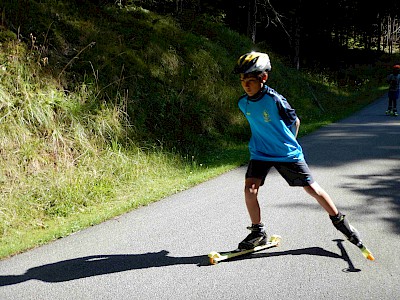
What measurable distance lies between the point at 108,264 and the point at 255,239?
1.42 meters

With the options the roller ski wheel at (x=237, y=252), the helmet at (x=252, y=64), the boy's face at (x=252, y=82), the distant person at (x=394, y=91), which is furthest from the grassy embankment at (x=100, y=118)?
the distant person at (x=394, y=91)

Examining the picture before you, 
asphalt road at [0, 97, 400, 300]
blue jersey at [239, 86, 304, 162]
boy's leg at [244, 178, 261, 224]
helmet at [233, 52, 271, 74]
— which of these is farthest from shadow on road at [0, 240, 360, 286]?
helmet at [233, 52, 271, 74]

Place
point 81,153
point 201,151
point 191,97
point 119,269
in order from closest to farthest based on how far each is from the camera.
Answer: point 119,269
point 81,153
point 201,151
point 191,97

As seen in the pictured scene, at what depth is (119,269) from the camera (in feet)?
14.7

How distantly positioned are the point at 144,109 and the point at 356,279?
7111 millimetres

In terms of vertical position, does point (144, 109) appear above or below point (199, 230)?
above

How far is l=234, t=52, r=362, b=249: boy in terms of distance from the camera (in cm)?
443

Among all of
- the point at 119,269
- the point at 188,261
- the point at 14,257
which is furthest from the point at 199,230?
the point at 14,257

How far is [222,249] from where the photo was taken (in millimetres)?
4910

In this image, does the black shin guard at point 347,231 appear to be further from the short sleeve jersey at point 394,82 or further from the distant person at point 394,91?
the short sleeve jersey at point 394,82

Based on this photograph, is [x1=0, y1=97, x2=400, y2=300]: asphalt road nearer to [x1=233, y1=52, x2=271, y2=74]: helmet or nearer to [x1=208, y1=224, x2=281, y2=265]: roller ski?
[x1=208, y1=224, x2=281, y2=265]: roller ski

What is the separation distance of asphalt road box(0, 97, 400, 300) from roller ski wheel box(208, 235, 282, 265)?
2.5 inches

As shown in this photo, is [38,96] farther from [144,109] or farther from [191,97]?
[191,97]

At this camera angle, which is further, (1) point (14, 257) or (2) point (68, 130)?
(2) point (68, 130)
